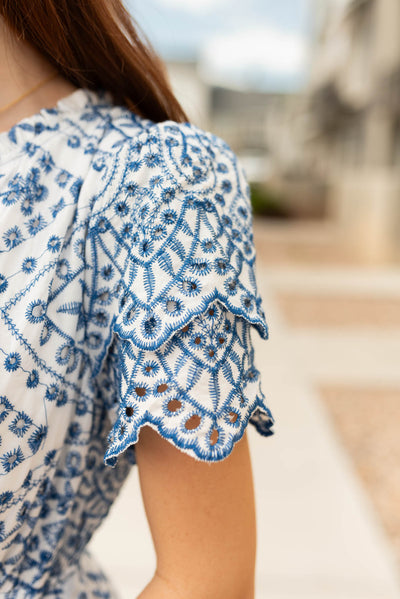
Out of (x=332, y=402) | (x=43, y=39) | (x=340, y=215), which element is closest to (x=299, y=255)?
(x=340, y=215)

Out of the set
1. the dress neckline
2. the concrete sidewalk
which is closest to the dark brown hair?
the dress neckline

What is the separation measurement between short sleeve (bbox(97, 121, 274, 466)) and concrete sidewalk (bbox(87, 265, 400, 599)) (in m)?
2.04

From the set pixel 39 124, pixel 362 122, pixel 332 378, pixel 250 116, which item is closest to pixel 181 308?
pixel 39 124

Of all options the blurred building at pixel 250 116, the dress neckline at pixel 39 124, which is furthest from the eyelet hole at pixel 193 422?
the blurred building at pixel 250 116

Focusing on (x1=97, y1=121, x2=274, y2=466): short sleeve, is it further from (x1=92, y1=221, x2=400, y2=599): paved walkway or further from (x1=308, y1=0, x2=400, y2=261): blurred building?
(x1=308, y1=0, x2=400, y2=261): blurred building

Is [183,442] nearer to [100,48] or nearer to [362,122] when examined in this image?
[100,48]

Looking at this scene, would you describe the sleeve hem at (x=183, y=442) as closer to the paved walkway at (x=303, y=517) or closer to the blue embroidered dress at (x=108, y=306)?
the blue embroidered dress at (x=108, y=306)

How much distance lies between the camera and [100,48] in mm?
767

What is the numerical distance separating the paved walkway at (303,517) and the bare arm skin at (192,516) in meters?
1.95

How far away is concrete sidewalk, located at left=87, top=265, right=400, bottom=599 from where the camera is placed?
2447mm

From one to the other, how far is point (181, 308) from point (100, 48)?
1.24 ft

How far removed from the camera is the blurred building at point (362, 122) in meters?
10.9

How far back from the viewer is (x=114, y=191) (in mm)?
661

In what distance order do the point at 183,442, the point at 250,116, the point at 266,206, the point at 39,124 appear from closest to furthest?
the point at 183,442
the point at 39,124
the point at 266,206
the point at 250,116
